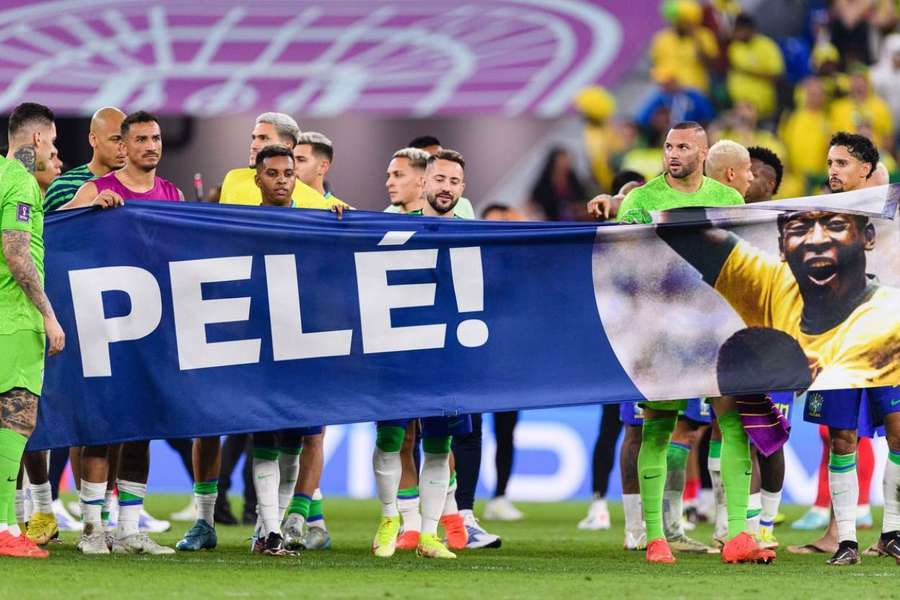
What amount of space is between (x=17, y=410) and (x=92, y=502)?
0.79 meters

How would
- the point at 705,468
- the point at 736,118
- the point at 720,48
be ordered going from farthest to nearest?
the point at 720,48 → the point at 736,118 → the point at 705,468

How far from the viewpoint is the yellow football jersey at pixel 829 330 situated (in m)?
8.48

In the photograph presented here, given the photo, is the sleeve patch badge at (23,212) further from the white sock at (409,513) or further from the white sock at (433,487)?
the white sock at (409,513)

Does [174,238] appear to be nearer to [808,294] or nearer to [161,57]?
[808,294]

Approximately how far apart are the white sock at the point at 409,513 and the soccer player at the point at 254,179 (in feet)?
5.87

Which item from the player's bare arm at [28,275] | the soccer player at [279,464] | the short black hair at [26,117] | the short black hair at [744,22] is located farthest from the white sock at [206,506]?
the short black hair at [744,22]

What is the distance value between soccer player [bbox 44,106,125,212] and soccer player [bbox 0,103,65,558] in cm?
78

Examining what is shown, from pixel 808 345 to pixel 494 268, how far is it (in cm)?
169

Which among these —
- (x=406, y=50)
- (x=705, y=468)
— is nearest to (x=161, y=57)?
(x=406, y=50)

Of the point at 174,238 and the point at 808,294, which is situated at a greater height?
the point at 174,238

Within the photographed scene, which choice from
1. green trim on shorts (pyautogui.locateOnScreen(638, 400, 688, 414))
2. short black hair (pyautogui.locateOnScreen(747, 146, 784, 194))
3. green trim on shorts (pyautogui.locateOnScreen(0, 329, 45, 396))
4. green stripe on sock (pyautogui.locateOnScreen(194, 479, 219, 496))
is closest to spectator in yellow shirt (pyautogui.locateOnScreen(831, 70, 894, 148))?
short black hair (pyautogui.locateOnScreen(747, 146, 784, 194))

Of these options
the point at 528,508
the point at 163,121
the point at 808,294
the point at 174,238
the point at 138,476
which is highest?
the point at 163,121

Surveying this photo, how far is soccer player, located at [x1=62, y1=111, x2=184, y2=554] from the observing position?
8.50 m

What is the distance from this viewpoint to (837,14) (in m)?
20.2
